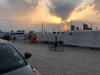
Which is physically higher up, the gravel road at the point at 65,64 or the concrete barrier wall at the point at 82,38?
the concrete barrier wall at the point at 82,38

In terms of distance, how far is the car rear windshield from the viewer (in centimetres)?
228

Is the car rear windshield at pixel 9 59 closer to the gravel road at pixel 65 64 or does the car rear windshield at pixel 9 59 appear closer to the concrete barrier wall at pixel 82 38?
the gravel road at pixel 65 64

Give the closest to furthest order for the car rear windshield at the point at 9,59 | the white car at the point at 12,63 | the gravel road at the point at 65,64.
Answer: the white car at the point at 12,63 < the car rear windshield at the point at 9,59 < the gravel road at the point at 65,64

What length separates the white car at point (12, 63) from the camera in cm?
211

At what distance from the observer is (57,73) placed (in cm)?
450

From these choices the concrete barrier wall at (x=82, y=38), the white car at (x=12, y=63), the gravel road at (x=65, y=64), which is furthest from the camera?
the concrete barrier wall at (x=82, y=38)

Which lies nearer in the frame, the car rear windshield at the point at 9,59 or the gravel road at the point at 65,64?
the car rear windshield at the point at 9,59

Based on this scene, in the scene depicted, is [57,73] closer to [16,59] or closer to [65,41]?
[16,59]

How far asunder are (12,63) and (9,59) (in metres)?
0.25

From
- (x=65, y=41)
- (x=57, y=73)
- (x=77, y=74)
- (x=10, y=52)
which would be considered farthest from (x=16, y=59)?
(x=65, y=41)

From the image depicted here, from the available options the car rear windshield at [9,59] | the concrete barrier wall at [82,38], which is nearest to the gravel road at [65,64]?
the car rear windshield at [9,59]

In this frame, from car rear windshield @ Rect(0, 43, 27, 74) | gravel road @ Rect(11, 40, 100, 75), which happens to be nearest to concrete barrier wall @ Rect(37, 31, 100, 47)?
gravel road @ Rect(11, 40, 100, 75)

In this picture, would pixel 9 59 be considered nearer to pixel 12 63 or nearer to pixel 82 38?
pixel 12 63

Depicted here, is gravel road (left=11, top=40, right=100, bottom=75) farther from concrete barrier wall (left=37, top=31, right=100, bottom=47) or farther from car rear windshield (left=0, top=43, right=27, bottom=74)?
concrete barrier wall (left=37, top=31, right=100, bottom=47)
